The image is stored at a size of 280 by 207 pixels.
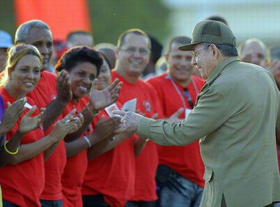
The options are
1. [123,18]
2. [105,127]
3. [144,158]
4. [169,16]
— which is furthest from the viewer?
[169,16]

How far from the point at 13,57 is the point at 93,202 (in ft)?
6.18

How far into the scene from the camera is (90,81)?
315 inches

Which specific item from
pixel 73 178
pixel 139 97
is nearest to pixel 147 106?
pixel 139 97

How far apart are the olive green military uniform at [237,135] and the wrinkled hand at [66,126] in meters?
1.05

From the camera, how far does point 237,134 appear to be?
6492 mm

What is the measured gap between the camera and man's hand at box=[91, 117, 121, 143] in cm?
788

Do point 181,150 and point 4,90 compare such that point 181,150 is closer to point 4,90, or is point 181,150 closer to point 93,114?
point 93,114

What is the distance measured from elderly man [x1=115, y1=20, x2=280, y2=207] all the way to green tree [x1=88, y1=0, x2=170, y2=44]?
60.0 feet

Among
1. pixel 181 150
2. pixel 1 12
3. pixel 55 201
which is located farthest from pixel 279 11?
pixel 55 201

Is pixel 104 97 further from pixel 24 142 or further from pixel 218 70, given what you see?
pixel 218 70

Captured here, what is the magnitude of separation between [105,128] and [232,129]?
1.70 m

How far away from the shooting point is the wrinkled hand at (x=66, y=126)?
279 inches

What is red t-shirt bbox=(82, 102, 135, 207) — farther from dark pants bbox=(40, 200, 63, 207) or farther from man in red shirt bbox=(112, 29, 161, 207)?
dark pants bbox=(40, 200, 63, 207)

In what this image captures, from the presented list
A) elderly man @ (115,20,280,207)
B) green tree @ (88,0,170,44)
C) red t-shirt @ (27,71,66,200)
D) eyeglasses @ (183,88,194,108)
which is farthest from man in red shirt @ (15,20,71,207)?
green tree @ (88,0,170,44)
